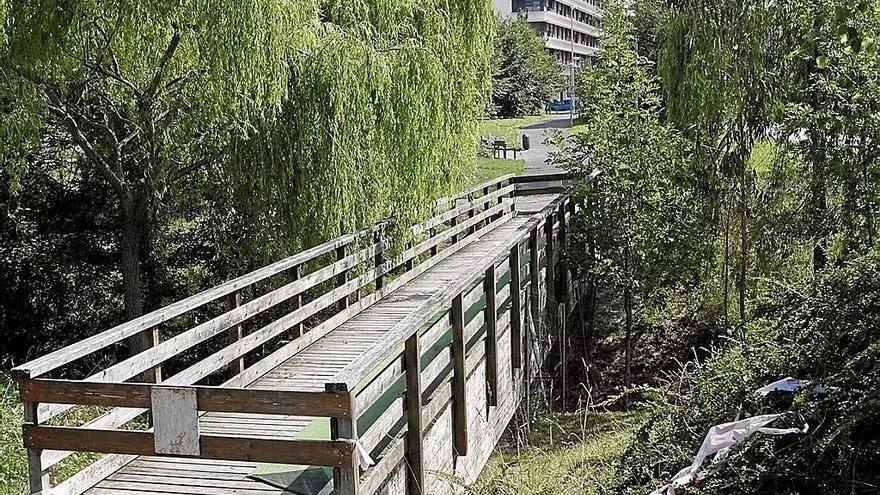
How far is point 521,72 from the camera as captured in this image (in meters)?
53.8

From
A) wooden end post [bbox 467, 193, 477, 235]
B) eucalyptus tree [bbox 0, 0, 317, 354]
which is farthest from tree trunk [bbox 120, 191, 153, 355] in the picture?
wooden end post [bbox 467, 193, 477, 235]

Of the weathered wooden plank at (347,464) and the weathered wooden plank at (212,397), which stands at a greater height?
the weathered wooden plank at (212,397)

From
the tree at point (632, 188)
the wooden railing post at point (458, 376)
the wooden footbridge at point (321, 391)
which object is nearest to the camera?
the wooden footbridge at point (321, 391)

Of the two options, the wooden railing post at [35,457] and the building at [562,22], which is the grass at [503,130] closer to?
the wooden railing post at [35,457]

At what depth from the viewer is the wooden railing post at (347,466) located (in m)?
5.23

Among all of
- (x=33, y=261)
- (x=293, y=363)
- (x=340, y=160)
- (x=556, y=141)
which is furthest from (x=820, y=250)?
(x=33, y=261)

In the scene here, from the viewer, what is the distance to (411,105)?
1116cm

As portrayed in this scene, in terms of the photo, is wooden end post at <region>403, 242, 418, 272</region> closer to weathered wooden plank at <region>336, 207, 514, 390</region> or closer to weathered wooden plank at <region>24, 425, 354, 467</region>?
weathered wooden plank at <region>336, 207, 514, 390</region>

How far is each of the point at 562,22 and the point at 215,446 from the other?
87.7m

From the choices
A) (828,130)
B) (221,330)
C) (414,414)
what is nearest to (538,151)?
(828,130)

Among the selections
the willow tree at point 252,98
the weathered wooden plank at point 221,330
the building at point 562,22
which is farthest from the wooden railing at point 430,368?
the building at point 562,22

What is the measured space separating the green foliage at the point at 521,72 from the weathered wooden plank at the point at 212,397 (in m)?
42.9

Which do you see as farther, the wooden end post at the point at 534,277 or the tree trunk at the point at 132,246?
the tree trunk at the point at 132,246

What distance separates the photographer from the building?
82.6m
